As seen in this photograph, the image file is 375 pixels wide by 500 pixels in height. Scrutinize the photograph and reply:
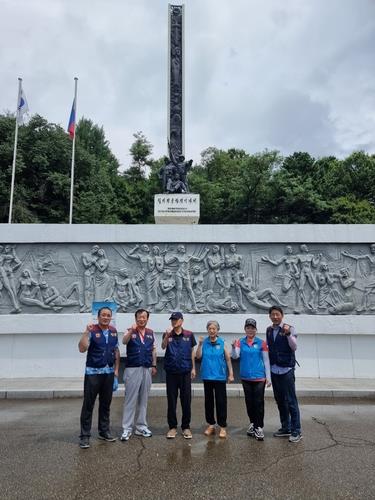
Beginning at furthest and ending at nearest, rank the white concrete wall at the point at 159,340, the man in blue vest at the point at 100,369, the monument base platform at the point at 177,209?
the monument base platform at the point at 177,209 → the white concrete wall at the point at 159,340 → the man in blue vest at the point at 100,369

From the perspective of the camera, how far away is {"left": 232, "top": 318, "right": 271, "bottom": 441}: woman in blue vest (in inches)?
172

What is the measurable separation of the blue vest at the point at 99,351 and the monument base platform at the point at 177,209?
6.69 metres

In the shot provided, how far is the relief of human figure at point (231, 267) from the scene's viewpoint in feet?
29.6

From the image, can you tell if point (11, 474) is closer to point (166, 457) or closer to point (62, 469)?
point (62, 469)

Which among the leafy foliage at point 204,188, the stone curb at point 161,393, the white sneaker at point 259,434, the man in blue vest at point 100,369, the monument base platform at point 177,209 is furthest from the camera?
the leafy foliage at point 204,188

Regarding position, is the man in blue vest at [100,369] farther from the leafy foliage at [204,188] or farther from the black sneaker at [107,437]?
the leafy foliage at [204,188]

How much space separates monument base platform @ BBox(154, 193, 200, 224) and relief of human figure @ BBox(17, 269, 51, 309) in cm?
387

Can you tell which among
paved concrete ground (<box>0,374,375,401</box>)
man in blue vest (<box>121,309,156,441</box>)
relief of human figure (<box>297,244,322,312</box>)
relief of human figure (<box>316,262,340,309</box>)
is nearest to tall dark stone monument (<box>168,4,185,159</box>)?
relief of human figure (<box>297,244,322,312</box>)

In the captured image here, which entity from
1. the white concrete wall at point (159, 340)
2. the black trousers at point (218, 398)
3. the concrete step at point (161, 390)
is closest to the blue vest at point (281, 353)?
the black trousers at point (218, 398)

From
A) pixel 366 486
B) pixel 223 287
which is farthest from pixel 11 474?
pixel 223 287

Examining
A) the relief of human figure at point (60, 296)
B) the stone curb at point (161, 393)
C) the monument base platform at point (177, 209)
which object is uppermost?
the monument base platform at point (177, 209)

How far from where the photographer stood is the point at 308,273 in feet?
29.6

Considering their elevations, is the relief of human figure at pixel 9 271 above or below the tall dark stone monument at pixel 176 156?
below

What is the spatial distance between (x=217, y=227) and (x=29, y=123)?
71.6 feet
